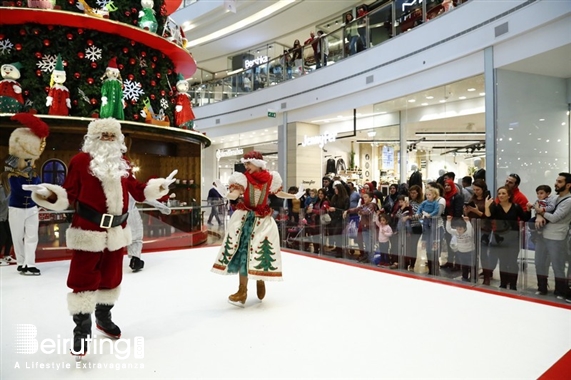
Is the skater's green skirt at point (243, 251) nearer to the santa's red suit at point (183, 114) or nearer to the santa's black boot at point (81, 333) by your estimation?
the santa's black boot at point (81, 333)

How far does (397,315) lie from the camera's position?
326 centimetres

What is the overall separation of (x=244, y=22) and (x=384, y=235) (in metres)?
13.6

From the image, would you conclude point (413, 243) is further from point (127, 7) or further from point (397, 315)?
point (127, 7)

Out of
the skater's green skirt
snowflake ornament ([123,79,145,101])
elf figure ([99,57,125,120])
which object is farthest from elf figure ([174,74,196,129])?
the skater's green skirt

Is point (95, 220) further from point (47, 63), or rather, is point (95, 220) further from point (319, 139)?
point (319, 139)

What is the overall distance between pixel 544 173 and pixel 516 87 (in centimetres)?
163

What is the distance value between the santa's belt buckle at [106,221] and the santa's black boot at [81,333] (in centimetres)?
56

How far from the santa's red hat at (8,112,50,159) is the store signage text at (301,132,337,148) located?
32.2 ft

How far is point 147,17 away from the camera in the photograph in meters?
6.84

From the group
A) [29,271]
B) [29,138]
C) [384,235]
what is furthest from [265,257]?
[29,271]

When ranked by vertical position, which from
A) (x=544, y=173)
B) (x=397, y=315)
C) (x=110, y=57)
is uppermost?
(x=110, y=57)

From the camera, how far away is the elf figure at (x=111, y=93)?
19.4 ft

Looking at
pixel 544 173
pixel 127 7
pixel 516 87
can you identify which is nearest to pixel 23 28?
pixel 127 7

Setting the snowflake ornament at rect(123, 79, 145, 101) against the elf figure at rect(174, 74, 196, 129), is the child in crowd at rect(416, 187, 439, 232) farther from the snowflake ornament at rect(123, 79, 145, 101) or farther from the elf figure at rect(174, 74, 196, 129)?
the snowflake ornament at rect(123, 79, 145, 101)
